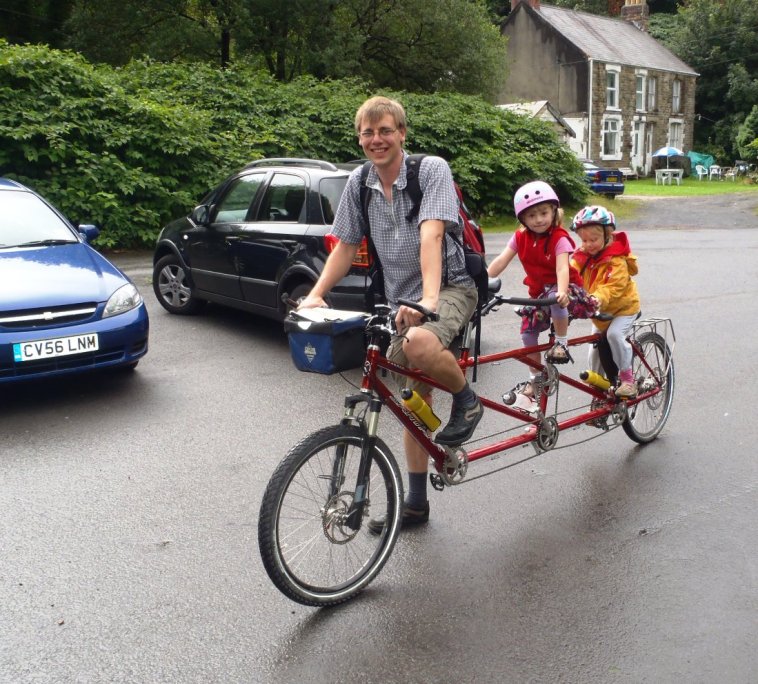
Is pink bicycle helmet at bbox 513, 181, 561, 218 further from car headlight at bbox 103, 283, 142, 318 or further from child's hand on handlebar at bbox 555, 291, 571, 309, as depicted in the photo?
car headlight at bbox 103, 283, 142, 318

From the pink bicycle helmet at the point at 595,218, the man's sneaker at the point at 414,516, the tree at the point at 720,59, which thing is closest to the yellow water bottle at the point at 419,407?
the man's sneaker at the point at 414,516

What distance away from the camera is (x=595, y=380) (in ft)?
16.8

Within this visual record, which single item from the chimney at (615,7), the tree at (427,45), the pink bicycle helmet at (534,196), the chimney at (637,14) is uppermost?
the chimney at (615,7)

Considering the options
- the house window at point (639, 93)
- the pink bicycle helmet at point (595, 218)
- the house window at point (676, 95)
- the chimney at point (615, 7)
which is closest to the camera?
the pink bicycle helmet at point (595, 218)

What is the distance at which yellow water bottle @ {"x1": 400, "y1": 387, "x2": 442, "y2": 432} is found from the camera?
12.6 feet

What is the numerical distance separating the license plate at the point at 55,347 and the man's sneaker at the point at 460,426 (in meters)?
3.42

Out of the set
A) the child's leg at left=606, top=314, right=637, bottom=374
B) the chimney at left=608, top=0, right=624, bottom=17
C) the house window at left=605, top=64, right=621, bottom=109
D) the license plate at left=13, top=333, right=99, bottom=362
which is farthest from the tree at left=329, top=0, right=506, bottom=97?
the chimney at left=608, top=0, right=624, bottom=17

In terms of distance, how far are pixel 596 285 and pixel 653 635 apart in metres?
2.44

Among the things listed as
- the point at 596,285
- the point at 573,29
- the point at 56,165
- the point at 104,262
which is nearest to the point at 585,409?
the point at 596,285

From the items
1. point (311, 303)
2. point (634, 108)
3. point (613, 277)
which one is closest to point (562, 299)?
point (613, 277)

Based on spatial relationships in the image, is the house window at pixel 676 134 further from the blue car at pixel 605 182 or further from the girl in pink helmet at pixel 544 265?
the girl in pink helmet at pixel 544 265

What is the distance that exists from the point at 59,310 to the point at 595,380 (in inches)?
153

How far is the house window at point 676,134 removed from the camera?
2344 inches

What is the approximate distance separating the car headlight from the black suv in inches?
61.1
